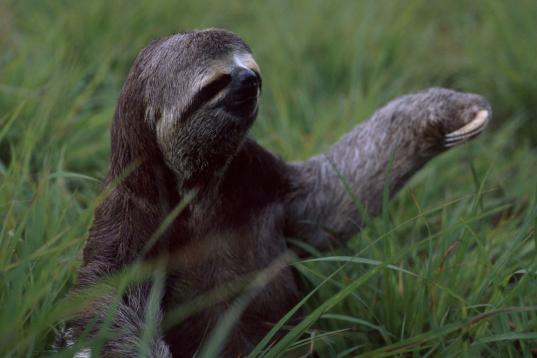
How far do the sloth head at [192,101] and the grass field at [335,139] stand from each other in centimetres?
40

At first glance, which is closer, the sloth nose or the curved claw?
the sloth nose

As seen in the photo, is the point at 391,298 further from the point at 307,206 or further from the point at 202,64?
the point at 202,64

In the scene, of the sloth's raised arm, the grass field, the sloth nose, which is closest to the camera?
the sloth nose

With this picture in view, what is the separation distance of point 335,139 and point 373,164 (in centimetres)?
143

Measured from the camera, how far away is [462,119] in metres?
3.36

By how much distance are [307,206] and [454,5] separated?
4.32 metres

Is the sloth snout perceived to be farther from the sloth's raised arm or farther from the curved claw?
the curved claw

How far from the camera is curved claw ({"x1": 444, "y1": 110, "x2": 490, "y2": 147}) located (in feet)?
10.8

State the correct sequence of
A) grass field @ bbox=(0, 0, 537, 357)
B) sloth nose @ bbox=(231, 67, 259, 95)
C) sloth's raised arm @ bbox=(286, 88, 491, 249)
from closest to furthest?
sloth nose @ bbox=(231, 67, 259, 95) → grass field @ bbox=(0, 0, 537, 357) → sloth's raised arm @ bbox=(286, 88, 491, 249)

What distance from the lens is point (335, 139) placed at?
476 cm

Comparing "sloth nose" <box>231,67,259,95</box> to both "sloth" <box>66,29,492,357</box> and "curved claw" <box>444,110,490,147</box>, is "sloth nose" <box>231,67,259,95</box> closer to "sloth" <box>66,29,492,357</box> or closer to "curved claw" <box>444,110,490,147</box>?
"sloth" <box>66,29,492,357</box>

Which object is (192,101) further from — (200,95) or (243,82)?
(243,82)

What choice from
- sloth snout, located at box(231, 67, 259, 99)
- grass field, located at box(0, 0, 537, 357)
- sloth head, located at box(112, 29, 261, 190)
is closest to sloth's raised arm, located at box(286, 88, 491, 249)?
grass field, located at box(0, 0, 537, 357)

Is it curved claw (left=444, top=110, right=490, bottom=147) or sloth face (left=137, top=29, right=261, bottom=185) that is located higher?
sloth face (left=137, top=29, right=261, bottom=185)
